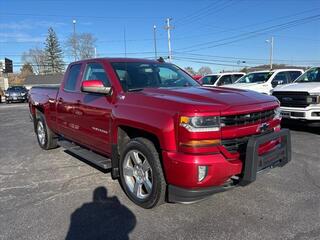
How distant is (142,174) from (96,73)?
190 cm

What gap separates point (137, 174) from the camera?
4.36 metres

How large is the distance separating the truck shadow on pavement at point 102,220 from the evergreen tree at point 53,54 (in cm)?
9761

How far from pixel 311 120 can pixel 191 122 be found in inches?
237

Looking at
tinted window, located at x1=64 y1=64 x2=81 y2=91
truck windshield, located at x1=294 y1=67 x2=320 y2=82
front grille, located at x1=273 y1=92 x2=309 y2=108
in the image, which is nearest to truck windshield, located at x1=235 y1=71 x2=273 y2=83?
truck windshield, located at x1=294 y1=67 x2=320 y2=82

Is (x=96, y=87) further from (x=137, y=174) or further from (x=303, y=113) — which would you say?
(x=303, y=113)

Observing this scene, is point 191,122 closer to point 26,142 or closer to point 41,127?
point 41,127

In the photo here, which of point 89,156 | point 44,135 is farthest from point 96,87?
point 44,135

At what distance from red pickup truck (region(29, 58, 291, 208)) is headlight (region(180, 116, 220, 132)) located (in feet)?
0.03

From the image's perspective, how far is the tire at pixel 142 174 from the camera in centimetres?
388

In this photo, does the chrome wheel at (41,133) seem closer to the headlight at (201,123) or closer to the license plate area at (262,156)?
the headlight at (201,123)

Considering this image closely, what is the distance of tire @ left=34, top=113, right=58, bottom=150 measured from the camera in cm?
742

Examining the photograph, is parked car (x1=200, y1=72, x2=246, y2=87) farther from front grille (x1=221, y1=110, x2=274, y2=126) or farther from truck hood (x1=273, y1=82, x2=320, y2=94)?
front grille (x1=221, y1=110, x2=274, y2=126)

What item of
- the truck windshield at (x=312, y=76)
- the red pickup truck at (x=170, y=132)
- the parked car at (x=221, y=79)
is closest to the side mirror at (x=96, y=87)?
the red pickup truck at (x=170, y=132)

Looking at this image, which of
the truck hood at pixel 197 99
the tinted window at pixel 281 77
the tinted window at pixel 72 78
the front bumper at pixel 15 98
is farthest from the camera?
the front bumper at pixel 15 98
